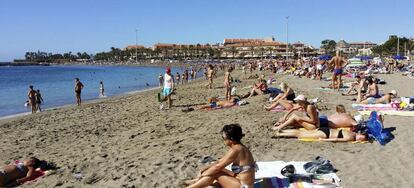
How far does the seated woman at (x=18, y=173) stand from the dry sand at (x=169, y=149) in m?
0.23

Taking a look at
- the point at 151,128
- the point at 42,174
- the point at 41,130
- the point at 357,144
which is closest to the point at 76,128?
the point at 41,130

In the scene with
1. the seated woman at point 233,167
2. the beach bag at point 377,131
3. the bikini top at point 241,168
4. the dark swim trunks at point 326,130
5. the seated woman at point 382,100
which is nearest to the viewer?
the seated woman at point 233,167

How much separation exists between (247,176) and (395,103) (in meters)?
7.35

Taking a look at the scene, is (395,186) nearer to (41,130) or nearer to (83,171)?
(83,171)

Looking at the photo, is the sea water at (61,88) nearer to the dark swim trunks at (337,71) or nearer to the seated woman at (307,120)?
the dark swim trunks at (337,71)

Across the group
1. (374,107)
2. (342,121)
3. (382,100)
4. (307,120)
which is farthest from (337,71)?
(307,120)

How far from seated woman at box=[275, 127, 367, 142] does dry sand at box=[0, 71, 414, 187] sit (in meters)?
0.17

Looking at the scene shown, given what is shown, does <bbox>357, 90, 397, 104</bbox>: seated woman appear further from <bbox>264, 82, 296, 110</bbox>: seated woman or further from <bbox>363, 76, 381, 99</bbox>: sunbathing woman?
<bbox>264, 82, 296, 110</bbox>: seated woman

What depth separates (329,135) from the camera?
7258mm

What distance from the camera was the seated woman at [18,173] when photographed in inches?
223

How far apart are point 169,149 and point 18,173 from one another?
7.89 feet

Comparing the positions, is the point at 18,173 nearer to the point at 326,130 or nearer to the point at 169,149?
the point at 169,149

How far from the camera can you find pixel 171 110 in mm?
12797

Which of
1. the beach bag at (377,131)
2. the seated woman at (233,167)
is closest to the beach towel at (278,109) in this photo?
the beach bag at (377,131)
